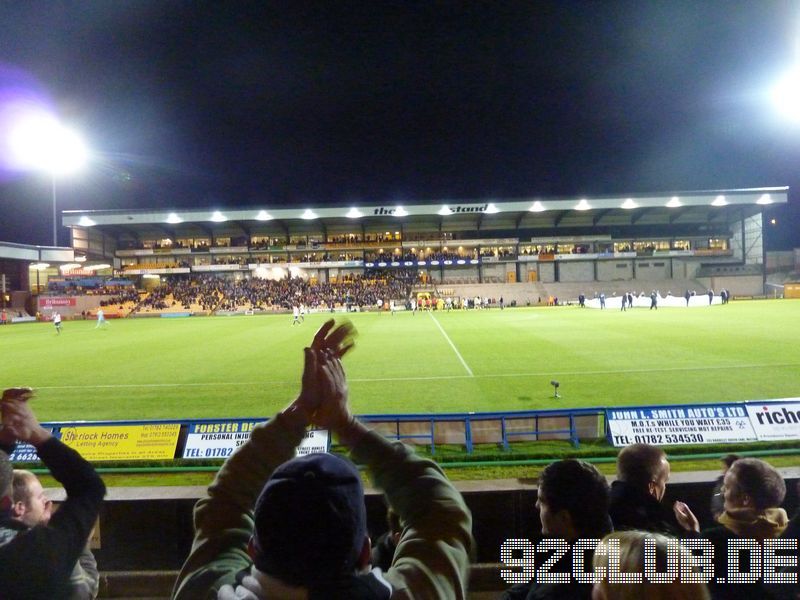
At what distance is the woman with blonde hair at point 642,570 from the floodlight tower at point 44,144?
56498mm

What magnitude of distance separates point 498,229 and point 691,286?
24596 millimetres

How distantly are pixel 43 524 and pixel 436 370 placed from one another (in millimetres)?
13054

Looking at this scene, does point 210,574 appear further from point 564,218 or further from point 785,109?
point 564,218

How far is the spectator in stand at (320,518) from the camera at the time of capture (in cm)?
118

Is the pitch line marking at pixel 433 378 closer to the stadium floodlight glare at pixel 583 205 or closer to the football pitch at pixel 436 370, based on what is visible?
the football pitch at pixel 436 370

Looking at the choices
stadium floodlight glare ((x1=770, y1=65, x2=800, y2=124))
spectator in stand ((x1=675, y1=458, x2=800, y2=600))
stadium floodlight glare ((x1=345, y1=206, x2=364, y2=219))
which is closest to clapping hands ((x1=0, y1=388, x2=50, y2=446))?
spectator in stand ((x1=675, y1=458, x2=800, y2=600))

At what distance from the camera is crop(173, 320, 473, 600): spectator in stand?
3.86ft

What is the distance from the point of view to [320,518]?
1.19 m

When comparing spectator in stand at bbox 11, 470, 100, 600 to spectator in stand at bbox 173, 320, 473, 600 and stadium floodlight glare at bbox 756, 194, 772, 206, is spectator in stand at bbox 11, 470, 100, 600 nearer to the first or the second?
spectator in stand at bbox 173, 320, 473, 600

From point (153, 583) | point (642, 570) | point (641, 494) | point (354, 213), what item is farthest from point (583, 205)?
point (642, 570)

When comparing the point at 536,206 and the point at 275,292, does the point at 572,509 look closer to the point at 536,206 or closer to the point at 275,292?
the point at 275,292

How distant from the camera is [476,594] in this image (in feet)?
13.4

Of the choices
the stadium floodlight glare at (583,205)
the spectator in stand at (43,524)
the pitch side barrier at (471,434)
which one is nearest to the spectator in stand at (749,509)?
the spectator in stand at (43,524)

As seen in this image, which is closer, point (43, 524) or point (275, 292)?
point (43, 524)
